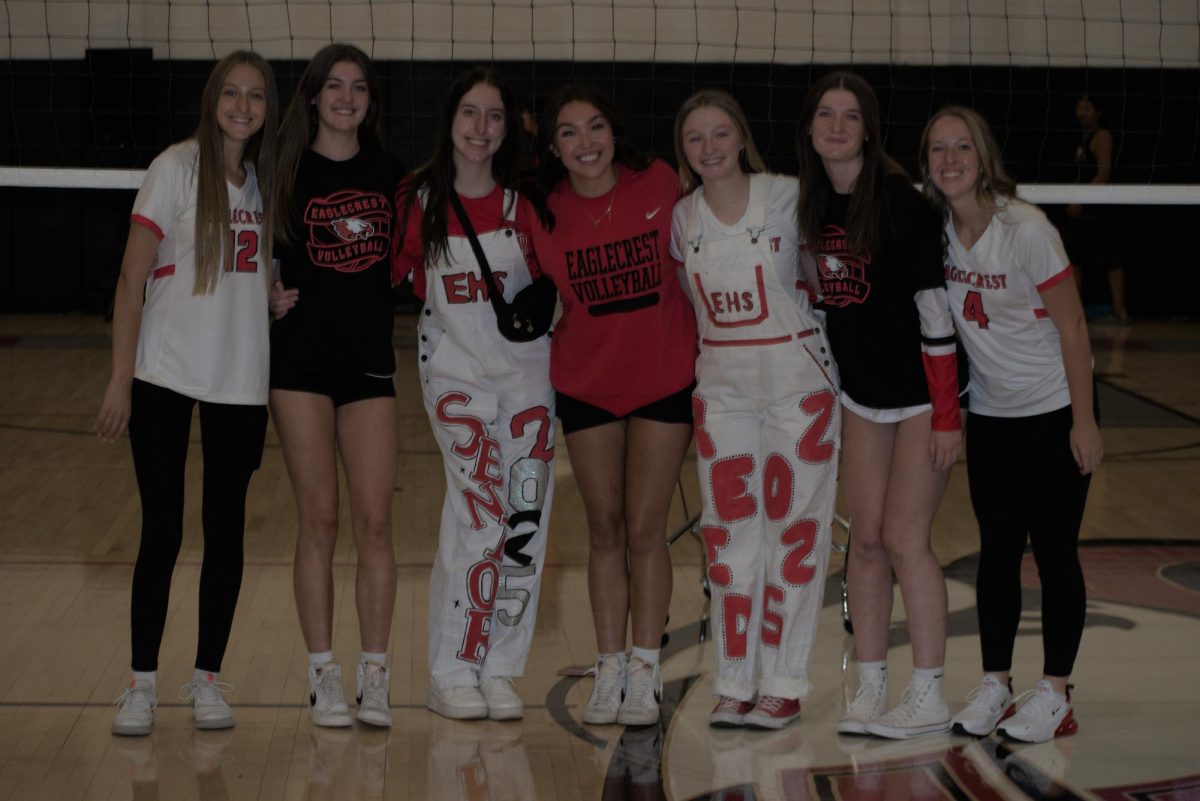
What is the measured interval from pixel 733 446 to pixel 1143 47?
959cm

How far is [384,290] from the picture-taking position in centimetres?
347

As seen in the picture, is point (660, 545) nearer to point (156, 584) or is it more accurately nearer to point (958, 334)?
point (958, 334)

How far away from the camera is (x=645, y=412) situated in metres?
3.49

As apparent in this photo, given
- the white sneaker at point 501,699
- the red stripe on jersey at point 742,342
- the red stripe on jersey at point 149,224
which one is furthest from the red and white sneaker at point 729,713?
the red stripe on jersey at point 149,224

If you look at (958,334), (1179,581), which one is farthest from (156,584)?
(1179,581)

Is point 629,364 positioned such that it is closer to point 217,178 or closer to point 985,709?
point 217,178

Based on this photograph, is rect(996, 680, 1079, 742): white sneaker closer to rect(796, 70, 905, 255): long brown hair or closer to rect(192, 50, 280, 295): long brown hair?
rect(796, 70, 905, 255): long brown hair

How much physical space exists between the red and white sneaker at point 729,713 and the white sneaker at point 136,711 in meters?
1.37

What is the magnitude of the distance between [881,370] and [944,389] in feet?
0.51

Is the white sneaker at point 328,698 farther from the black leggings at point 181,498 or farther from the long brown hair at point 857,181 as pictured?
the long brown hair at point 857,181

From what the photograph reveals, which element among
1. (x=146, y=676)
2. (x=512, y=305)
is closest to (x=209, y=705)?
(x=146, y=676)

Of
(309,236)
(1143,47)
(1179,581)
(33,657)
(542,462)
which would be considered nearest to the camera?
(309,236)

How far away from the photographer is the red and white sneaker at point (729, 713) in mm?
3504

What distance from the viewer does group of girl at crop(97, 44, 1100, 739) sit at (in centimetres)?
333
